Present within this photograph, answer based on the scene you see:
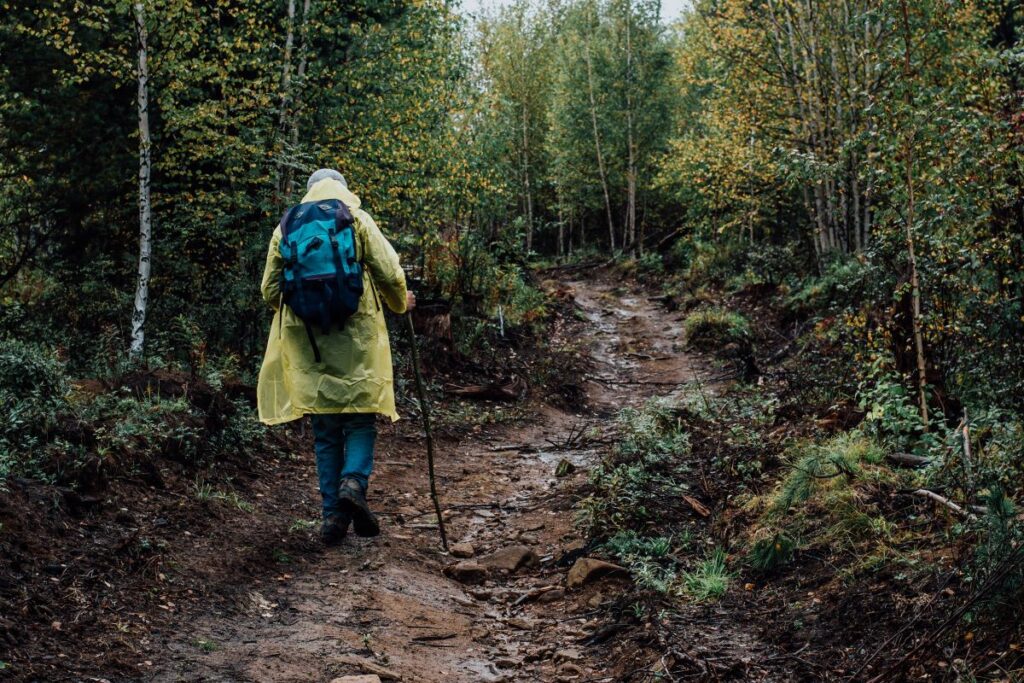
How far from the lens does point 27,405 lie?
17.8 ft

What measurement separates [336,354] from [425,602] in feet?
5.54

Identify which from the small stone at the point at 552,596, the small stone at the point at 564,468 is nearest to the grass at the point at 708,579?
the small stone at the point at 552,596

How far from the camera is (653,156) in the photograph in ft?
99.3

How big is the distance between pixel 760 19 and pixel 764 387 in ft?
30.1

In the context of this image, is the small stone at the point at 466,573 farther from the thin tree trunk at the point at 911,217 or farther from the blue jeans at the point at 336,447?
the thin tree trunk at the point at 911,217

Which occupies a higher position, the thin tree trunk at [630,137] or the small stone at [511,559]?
the thin tree trunk at [630,137]

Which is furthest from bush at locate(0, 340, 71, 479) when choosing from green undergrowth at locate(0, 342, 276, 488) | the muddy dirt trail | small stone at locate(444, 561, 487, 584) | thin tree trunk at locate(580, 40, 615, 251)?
thin tree trunk at locate(580, 40, 615, 251)

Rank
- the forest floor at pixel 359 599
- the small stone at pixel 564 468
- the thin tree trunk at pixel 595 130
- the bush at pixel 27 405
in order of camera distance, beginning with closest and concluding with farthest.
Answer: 1. the forest floor at pixel 359 599
2. the bush at pixel 27 405
3. the small stone at pixel 564 468
4. the thin tree trunk at pixel 595 130

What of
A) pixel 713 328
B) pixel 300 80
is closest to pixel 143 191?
pixel 300 80

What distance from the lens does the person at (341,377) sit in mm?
5168

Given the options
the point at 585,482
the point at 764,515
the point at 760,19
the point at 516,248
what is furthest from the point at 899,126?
the point at 760,19

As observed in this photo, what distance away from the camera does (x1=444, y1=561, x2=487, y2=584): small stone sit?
5285 millimetres

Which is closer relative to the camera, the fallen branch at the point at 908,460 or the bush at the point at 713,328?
the fallen branch at the point at 908,460

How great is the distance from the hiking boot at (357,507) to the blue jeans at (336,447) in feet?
0.27
